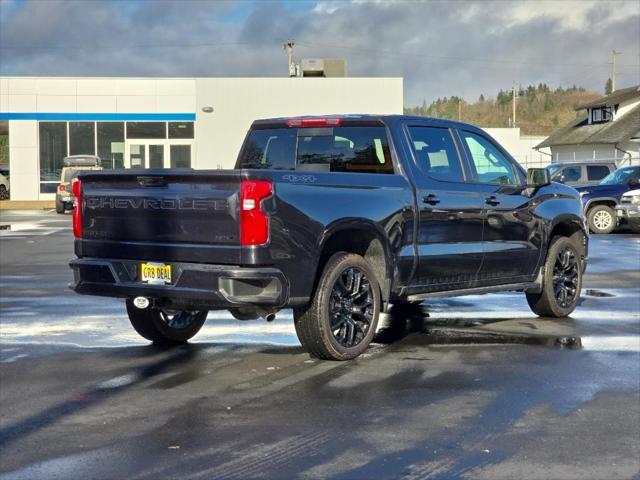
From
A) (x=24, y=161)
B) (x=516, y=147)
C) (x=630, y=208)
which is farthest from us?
(x=516, y=147)

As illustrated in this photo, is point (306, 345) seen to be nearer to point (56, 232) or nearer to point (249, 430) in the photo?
point (249, 430)

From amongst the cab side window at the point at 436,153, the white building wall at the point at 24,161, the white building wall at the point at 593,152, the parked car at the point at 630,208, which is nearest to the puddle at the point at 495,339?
the cab side window at the point at 436,153

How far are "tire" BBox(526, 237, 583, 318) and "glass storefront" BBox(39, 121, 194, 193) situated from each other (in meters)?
36.3

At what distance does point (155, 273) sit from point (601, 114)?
6002cm

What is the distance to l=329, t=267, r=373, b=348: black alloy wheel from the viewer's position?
777 centimetres

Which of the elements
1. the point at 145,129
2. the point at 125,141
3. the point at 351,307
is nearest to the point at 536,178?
the point at 351,307

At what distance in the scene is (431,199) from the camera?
8523 millimetres

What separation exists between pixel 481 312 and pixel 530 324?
2.93 feet

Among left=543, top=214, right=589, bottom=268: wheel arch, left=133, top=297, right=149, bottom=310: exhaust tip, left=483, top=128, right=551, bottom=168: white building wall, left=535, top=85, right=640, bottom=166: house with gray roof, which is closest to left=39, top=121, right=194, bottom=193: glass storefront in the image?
left=535, top=85, right=640, bottom=166: house with gray roof

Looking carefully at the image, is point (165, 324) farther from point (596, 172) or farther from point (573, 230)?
point (596, 172)

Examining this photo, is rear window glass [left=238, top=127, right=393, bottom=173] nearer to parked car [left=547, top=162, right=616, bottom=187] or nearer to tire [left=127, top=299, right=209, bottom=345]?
tire [left=127, top=299, right=209, bottom=345]

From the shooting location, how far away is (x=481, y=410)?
20.5 feet

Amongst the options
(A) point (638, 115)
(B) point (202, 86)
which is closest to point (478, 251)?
(B) point (202, 86)

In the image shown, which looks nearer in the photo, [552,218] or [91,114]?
[552,218]
